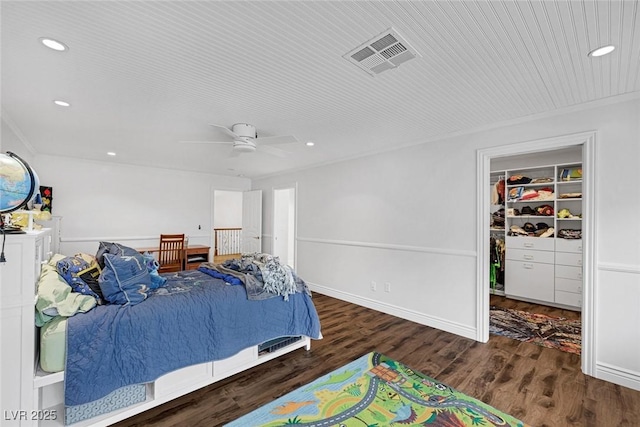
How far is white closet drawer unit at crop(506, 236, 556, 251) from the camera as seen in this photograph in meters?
4.47

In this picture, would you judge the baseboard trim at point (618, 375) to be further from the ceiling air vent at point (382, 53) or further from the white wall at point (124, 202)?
the white wall at point (124, 202)

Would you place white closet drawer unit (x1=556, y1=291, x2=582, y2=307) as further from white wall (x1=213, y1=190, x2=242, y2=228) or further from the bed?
white wall (x1=213, y1=190, x2=242, y2=228)

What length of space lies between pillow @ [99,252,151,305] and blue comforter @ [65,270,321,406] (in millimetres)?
78

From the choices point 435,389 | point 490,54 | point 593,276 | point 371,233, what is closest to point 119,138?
point 371,233

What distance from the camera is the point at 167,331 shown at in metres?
2.12

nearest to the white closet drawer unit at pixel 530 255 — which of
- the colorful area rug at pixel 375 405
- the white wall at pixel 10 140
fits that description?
the colorful area rug at pixel 375 405

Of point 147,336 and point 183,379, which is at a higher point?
point 147,336

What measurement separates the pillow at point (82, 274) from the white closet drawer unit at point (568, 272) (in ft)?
19.5

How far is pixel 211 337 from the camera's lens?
2.30 meters

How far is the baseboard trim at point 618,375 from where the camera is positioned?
2.34 metres

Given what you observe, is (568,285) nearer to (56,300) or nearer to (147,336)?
(147,336)

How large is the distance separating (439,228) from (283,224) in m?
3.91

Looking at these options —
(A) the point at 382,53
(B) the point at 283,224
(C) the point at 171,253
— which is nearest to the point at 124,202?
(C) the point at 171,253

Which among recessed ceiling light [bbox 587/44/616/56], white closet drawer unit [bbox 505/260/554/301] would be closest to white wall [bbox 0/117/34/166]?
recessed ceiling light [bbox 587/44/616/56]
